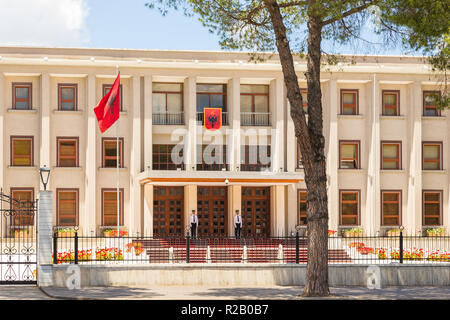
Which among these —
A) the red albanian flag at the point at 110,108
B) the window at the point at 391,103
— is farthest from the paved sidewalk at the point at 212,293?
the window at the point at 391,103

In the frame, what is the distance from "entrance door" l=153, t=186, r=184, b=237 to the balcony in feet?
10.6

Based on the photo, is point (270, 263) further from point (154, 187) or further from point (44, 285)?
point (154, 187)

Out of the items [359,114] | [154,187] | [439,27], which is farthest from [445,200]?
[439,27]

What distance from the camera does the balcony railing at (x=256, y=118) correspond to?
1575 inches

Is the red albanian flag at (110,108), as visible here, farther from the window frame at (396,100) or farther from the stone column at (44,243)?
the window frame at (396,100)

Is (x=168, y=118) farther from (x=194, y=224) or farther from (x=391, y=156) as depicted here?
(x=391, y=156)

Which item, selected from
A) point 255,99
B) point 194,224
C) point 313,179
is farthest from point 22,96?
point 313,179

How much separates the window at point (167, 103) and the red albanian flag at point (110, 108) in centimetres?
605

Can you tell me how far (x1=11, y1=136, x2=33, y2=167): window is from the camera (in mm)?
38500

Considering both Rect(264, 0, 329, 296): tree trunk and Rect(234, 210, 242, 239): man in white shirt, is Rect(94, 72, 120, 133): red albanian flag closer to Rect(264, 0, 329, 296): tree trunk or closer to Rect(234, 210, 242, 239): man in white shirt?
Rect(234, 210, 242, 239): man in white shirt

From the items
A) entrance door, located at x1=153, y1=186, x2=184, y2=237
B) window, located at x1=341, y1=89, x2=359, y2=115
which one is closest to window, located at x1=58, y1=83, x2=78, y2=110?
entrance door, located at x1=153, y1=186, x2=184, y2=237

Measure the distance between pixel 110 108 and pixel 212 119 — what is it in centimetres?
732

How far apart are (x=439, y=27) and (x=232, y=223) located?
22060 millimetres

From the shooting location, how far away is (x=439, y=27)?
62.5 feet
